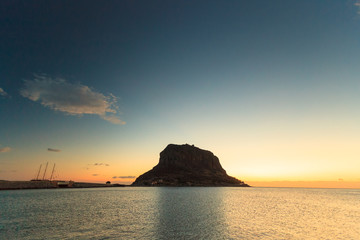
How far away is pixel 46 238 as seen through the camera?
1244 inches

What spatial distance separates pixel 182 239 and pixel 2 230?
31.3 metres

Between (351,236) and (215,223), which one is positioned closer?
(351,236)

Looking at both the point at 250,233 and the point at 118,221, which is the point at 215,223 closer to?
the point at 250,233

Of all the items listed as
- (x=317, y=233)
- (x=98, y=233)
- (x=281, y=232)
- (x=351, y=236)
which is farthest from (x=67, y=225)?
(x=351, y=236)

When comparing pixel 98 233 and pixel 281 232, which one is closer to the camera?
pixel 98 233

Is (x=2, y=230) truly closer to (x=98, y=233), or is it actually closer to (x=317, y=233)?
(x=98, y=233)

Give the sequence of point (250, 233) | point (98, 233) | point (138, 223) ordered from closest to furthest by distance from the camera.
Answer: point (98, 233), point (250, 233), point (138, 223)

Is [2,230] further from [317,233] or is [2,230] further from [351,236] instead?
[351,236]

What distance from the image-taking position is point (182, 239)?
104ft

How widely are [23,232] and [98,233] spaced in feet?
40.8

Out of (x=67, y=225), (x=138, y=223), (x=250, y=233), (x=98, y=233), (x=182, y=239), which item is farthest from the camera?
(x=138, y=223)

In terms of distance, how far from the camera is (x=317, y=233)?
38875mm

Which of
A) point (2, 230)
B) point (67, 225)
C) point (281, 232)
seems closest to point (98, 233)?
point (67, 225)

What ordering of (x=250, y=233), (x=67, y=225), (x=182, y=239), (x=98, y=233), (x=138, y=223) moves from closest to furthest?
(x=182, y=239)
(x=98, y=233)
(x=250, y=233)
(x=67, y=225)
(x=138, y=223)
